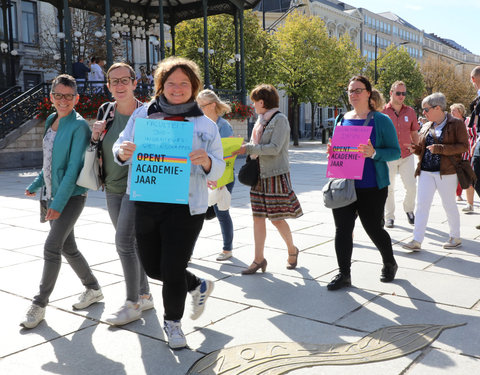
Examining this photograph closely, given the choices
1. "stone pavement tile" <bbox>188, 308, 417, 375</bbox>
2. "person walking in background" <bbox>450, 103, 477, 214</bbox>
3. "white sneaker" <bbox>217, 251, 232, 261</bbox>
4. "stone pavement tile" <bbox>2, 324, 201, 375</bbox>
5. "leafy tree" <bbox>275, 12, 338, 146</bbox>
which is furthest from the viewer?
"leafy tree" <bbox>275, 12, 338, 146</bbox>

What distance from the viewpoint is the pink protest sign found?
4527mm

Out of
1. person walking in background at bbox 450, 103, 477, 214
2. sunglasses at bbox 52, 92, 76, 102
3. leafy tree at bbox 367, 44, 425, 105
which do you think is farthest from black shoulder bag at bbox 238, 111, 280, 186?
leafy tree at bbox 367, 44, 425, 105

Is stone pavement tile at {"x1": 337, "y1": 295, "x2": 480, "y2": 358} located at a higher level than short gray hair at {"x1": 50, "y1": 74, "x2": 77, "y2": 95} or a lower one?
lower

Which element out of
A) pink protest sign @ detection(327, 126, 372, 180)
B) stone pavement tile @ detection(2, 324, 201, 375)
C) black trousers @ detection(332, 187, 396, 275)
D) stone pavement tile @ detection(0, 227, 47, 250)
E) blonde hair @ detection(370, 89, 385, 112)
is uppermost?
blonde hair @ detection(370, 89, 385, 112)

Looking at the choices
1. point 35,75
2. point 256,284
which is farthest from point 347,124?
point 35,75

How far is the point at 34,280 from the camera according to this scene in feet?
15.9

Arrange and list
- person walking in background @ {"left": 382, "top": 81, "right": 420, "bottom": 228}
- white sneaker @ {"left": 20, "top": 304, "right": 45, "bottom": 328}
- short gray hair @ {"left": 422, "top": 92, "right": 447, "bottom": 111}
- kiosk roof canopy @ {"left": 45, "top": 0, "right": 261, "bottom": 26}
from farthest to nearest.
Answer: kiosk roof canopy @ {"left": 45, "top": 0, "right": 261, "bottom": 26}, person walking in background @ {"left": 382, "top": 81, "right": 420, "bottom": 228}, short gray hair @ {"left": 422, "top": 92, "right": 447, "bottom": 111}, white sneaker @ {"left": 20, "top": 304, "right": 45, "bottom": 328}

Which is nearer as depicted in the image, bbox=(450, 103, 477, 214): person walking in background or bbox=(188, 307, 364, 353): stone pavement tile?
bbox=(188, 307, 364, 353): stone pavement tile

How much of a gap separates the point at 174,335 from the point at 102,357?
449 mm

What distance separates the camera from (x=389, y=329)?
142 inches

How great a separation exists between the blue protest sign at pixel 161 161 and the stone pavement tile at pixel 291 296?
1.41 metres

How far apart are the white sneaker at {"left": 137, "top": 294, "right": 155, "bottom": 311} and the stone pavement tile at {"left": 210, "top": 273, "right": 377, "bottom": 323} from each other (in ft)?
1.95

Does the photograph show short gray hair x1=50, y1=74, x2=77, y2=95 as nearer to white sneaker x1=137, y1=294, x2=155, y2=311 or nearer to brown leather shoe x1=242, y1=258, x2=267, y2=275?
white sneaker x1=137, y1=294, x2=155, y2=311

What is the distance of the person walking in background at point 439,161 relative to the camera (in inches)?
233
